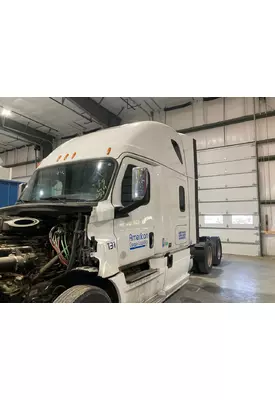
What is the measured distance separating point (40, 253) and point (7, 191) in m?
5.71

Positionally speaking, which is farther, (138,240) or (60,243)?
(138,240)

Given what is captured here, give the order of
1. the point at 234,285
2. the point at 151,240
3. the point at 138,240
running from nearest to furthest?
the point at 138,240, the point at 151,240, the point at 234,285

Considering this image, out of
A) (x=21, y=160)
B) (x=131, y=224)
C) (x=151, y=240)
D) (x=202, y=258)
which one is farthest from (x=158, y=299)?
(x=21, y=160)

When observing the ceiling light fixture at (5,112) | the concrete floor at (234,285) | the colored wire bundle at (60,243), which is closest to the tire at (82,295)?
the colored wire bundle at (60,243)

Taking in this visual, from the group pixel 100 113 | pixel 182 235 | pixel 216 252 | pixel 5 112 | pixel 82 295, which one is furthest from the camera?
pixel 216 252

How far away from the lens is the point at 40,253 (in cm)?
239

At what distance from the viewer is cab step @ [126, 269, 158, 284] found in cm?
284

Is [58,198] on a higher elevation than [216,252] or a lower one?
higher

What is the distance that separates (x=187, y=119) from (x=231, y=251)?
4.61 meters

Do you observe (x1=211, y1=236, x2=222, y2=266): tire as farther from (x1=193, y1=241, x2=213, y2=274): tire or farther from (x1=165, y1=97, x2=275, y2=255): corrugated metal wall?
(x1=165, y1=97, x2=275, y2=255): corrugated metal wall

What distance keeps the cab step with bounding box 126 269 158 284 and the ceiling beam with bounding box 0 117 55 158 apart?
4.33m

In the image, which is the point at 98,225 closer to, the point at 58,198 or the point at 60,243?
the point at 60,243

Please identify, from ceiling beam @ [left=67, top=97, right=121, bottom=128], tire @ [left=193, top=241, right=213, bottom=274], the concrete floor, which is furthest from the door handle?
ceiling beam @ [left=67, top=97, right=121, bottom=128]
